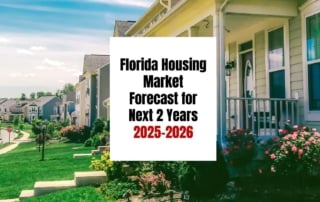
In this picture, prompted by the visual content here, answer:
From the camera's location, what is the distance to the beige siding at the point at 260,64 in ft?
31.9

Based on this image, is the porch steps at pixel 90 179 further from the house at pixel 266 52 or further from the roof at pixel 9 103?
the roof at pixel 9 103

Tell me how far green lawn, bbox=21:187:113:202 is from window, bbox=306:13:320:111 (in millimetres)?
4583

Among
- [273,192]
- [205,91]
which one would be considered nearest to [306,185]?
[273,192]

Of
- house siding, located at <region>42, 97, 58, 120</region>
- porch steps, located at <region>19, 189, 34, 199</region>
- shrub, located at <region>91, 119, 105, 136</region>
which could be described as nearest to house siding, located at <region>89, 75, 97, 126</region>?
shrub, located at <region>91, 119, 105, 136</region>

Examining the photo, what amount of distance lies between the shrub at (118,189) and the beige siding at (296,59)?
3811 mm

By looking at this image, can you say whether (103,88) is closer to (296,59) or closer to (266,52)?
(266,52)

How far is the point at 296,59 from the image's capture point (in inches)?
329

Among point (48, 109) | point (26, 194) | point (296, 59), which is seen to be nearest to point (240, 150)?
point (296, 59)

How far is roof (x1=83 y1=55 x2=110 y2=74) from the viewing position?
126 ft

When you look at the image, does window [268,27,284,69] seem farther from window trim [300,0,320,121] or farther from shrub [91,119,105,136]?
shrub [91,119,105,136]

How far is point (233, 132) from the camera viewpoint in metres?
7.15

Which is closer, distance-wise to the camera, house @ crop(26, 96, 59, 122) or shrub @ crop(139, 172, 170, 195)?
shrub @ crop(139, 172, 170, 195)

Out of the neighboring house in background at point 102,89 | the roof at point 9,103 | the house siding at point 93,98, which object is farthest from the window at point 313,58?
the roof at point 9,103

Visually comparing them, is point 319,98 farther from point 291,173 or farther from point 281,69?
point 291,173
